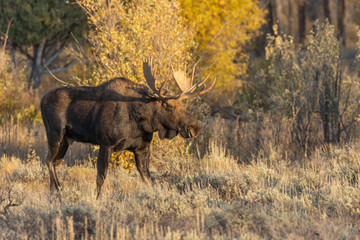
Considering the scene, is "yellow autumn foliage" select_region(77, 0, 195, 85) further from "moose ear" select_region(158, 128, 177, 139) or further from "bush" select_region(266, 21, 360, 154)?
"bush" select_region(266, 21, 360, 154)

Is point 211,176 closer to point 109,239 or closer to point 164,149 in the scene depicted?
point 164,149

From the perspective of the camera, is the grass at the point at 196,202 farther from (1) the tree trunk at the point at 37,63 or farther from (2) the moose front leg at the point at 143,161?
(1) the tree trunk at the point at 37,63

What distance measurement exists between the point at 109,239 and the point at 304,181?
10.2 feet

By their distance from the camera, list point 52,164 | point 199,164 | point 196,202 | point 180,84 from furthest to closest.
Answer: point 199,164
point 52,164
point 180,84
point 196,202

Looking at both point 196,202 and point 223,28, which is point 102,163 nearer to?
point 196,202

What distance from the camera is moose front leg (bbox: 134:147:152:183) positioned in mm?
7621

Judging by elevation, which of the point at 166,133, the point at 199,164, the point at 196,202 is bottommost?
the point at 196,202

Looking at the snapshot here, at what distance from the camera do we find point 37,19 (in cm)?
1817

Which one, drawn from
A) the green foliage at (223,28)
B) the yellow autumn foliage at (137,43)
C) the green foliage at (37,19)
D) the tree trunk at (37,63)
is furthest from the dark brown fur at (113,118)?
the tree trunk at (37,63)

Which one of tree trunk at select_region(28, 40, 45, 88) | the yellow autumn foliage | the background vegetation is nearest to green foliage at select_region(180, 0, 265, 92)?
the background vegetation

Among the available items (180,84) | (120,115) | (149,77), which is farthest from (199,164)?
(149,77)

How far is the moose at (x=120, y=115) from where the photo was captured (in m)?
7.22

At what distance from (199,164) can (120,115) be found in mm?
2359

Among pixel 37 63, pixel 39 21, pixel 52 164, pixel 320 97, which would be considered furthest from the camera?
pixel 37 63
